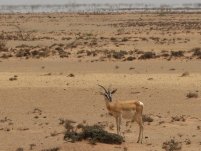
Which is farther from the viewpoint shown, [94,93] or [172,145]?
[94,93]

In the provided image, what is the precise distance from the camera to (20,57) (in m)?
41.2

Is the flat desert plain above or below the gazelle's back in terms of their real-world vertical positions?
below

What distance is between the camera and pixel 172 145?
14492 mm

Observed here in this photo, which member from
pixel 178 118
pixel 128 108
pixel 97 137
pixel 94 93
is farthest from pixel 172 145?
pixel 94 93

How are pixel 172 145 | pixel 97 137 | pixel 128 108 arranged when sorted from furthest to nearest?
1. pixel 128 108
2. pixel 97 137
3. pixel 172 145

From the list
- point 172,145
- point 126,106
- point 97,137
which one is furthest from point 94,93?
point 172,145

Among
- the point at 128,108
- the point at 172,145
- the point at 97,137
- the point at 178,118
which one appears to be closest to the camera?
the point at 172,145

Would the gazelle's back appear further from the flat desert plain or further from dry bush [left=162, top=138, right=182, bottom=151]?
dry bush [left=162, top=138, right=182, bottom=151]

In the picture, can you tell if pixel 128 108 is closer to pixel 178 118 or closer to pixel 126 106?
pixel 126 106

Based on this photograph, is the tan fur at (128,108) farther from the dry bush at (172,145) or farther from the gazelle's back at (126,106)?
the dry bush at (172,145)

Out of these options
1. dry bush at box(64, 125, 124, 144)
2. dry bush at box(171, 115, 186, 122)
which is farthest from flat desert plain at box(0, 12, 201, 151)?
dry bush at box(64, 125, 124, 144)

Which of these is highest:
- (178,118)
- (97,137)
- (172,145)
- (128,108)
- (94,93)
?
(128,108)

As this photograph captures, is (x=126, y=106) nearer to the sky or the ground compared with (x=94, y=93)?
nearer to the sky

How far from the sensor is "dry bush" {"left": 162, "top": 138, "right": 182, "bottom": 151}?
14.3 m
